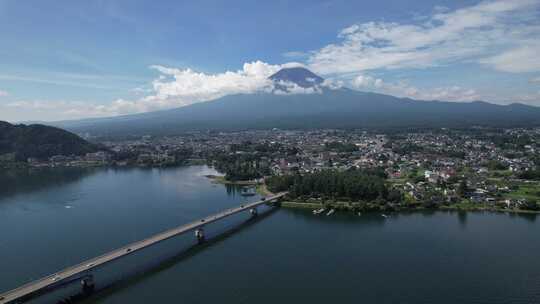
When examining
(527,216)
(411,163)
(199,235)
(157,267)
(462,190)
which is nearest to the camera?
(157,267)

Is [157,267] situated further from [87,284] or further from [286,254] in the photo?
[286,254]

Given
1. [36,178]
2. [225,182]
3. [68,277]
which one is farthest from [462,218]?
[36,178]

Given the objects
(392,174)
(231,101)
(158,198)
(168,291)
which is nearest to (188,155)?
(158,198)

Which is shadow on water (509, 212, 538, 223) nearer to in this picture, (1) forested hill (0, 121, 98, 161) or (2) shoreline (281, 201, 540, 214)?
(2) shoreline (281, 201, 540, 214)

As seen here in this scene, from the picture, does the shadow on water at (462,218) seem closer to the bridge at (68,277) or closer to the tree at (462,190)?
the tree at (462,190)

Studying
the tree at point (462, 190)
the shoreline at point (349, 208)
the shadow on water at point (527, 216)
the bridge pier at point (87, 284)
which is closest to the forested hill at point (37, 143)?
the shoreline at point (349, 208)

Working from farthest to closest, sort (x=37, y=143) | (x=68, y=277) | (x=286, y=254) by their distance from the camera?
(x=37, y=143) < (x=286, y=254) < (x=68, y=277)

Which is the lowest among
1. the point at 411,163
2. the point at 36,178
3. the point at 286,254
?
the point at 286,254
